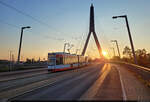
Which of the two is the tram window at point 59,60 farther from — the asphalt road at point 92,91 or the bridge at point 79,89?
the asphalt road at point 92,91

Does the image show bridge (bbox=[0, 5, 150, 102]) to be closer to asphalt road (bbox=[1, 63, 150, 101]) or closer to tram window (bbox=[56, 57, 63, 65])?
asphalt road (bbox=[1, 63, 150, 101])

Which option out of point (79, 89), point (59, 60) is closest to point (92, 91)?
point (79, 89)

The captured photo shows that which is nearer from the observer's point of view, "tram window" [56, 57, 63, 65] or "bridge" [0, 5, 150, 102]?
"bridge" [0, 5, 150, 102]

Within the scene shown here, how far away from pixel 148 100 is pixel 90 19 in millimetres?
64478

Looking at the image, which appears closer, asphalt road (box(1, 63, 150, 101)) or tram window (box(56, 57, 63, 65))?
asphalt road (box(1, 63, 150, 101))

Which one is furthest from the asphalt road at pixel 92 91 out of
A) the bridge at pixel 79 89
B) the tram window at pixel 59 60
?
the tram window at pixel 59 60

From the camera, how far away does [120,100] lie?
708 cm

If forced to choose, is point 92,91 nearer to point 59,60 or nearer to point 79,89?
point 79,89

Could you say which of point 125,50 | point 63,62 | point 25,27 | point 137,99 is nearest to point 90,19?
point 125,50

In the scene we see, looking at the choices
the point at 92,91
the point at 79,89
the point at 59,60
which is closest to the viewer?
the point at 92,91

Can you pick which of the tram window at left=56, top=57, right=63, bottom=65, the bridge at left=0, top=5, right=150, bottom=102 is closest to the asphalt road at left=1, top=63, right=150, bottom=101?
the bridge at left=0, top=5, right=150, bottom=102

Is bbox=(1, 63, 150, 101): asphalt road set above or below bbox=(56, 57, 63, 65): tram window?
below

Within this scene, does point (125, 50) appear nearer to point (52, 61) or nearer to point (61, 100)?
point (52, 61)

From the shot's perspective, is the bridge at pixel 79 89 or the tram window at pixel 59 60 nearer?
the bridge at pixel 79 89
